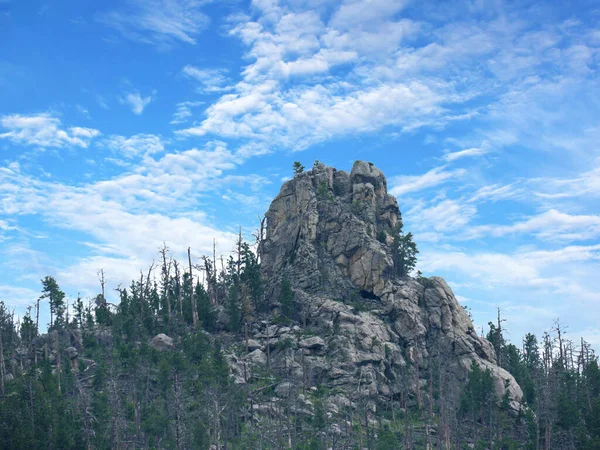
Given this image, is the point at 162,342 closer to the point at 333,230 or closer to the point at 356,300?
the point at 356,300

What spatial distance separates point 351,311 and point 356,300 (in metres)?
4.71

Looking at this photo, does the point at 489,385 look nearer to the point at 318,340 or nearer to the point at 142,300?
the point at 318,340

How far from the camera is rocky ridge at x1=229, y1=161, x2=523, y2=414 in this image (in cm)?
8706

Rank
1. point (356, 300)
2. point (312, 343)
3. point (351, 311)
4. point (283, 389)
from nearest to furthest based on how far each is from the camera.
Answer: point (283, 389)
point (312, 343)
point (351, 311)
point (356, 300)

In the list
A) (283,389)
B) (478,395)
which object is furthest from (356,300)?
(478,395)

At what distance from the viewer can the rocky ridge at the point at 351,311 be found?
286ft

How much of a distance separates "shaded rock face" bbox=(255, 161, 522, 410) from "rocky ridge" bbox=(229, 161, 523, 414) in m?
0.18

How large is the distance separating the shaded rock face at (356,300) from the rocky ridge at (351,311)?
0.58 feet

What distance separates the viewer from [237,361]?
287ft

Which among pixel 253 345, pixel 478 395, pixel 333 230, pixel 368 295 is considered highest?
pixel 333 230

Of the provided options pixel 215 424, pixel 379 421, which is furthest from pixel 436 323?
pixel 215 424

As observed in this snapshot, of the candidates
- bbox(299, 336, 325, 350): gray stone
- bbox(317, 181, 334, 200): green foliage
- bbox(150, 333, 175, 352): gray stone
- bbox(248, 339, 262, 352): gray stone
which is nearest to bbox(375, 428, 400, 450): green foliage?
bbox(299, 336, 325, 350): gray stone

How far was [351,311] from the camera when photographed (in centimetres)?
9606

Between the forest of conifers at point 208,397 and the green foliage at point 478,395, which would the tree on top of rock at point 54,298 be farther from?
the green foliage at point 478,395
